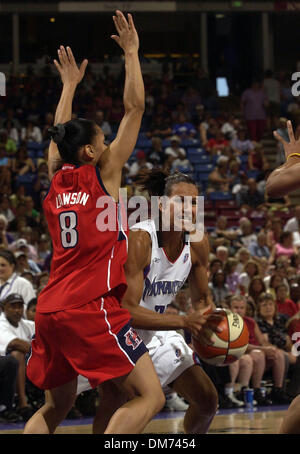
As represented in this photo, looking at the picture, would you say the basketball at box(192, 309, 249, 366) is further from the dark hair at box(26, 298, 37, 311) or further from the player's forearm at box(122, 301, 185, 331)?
the dark hair at box(26, 298, 37, 311)

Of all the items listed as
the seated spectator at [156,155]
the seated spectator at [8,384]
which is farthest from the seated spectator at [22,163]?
the seated spectator at [8,384]

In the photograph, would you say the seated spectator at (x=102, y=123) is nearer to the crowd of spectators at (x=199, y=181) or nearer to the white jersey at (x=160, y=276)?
the crowd of spectators at (x=199, y=181)

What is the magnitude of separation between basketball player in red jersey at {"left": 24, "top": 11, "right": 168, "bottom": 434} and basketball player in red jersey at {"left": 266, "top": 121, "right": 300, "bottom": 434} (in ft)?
1.96

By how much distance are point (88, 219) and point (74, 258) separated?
0.20 metres

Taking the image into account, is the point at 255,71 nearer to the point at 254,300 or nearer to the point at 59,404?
the point at 254,300

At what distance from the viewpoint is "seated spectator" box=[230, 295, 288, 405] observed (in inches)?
349

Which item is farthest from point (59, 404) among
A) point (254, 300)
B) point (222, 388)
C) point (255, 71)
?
point (255, 71)

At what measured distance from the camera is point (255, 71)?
21594 millimetres

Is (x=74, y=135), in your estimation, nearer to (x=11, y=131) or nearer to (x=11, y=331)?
(x=11, y=331)

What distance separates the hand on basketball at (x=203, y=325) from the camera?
4272 mm

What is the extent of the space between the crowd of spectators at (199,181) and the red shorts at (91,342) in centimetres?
412

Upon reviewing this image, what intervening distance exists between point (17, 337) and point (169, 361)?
3539mm

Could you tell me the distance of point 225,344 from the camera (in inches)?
187
